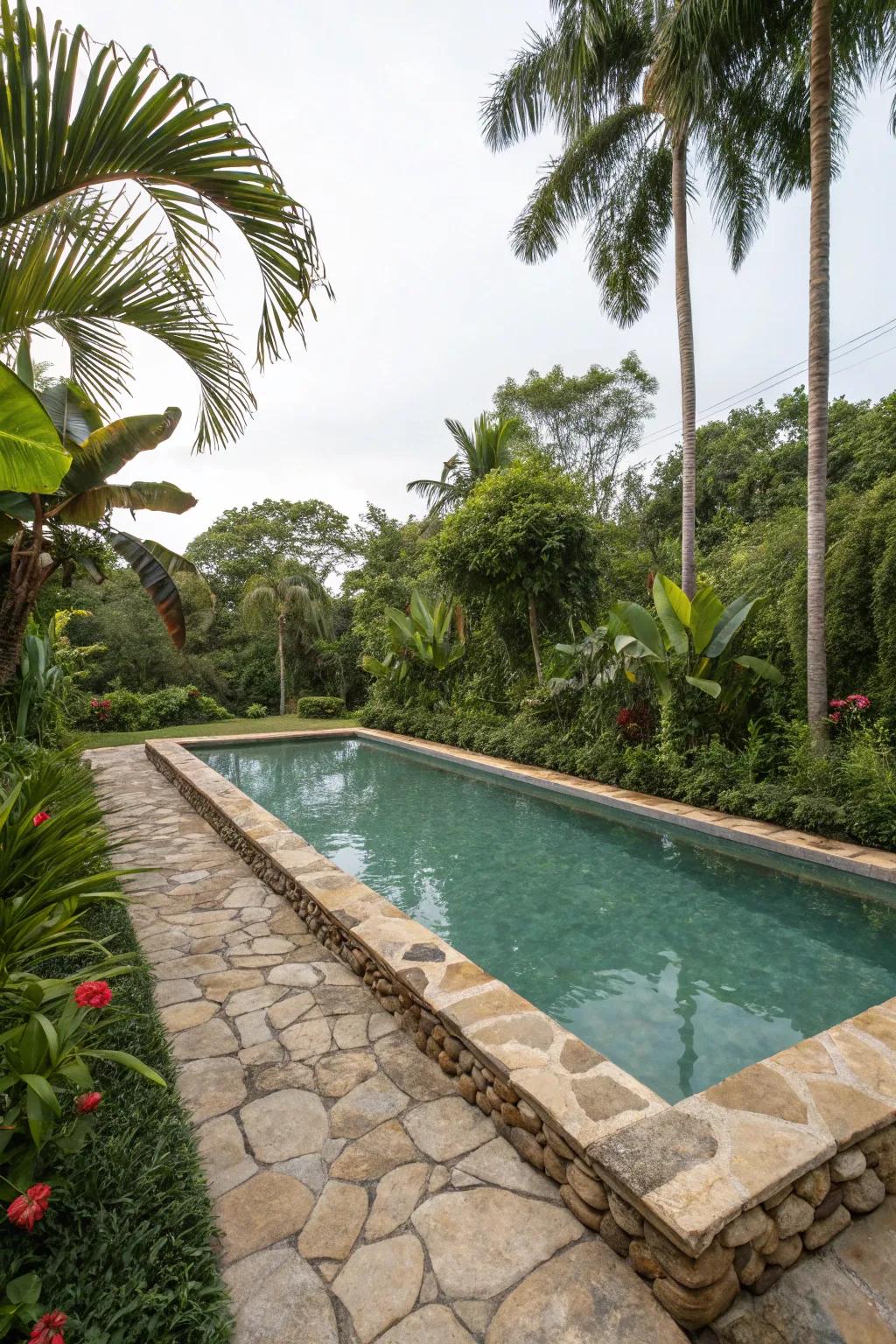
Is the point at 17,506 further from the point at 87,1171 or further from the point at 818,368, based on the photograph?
the point at 818,368

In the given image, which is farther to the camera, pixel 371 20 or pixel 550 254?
pixel 550 254

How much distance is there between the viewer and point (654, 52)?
22.1 ft

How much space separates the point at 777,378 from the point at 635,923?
18039mm

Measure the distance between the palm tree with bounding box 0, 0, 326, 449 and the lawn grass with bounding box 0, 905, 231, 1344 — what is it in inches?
111

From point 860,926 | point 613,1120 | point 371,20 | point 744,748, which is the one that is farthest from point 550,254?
point 613,1120

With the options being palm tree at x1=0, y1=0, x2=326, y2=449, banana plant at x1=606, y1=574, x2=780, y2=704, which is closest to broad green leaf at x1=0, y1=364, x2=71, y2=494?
palm tree at x1=0, y1=0, x2=326, y2=449

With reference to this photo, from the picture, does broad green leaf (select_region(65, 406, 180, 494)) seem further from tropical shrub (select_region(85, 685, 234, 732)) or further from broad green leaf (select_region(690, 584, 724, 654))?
tropical shrub (select_region(85, 685, 234, 732))

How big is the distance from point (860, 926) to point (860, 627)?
3.04m

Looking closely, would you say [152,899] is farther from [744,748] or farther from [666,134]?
[666,134]

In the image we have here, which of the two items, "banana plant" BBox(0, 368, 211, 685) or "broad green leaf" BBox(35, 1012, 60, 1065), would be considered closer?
"broad green leaf" BBox(35, 1012, 60, 1065)

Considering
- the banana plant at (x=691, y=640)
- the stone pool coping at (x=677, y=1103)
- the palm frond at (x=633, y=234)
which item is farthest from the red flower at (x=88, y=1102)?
the palm frond at (x=633, y=234)

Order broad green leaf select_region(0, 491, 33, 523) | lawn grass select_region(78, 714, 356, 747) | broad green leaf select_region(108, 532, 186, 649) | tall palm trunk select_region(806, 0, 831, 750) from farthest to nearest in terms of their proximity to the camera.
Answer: lawn grass select_region(78, 714, 356, 747) → broad green leaf select_region(108, 532, 186, 649) → tall palm trunk select_region(806, 0, 831, 750) → broad green leaf select_region(0, 491, 33, 523)

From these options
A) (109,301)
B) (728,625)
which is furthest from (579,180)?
(109,301)

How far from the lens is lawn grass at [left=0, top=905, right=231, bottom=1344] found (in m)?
1.31
